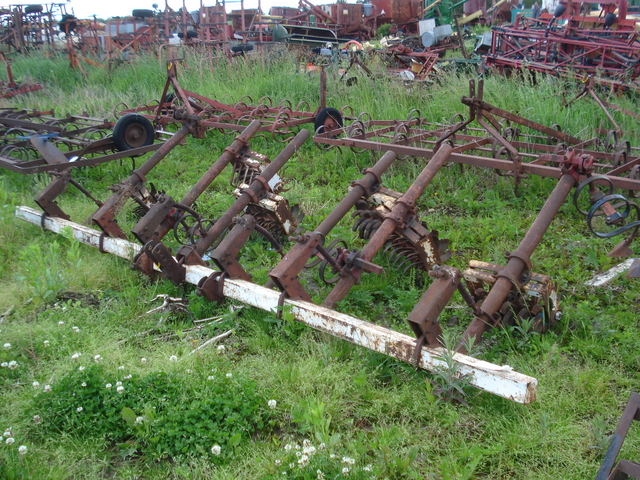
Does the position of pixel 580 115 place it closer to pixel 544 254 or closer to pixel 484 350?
pixel 544 254

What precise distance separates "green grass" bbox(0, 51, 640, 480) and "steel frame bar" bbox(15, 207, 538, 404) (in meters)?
0.15

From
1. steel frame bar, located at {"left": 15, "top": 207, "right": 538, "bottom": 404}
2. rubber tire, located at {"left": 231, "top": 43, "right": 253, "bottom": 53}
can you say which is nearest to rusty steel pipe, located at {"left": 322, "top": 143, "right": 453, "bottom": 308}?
steel frame bar, located at {"left": 15, "top": 207, "right": 538, "bottom": 404}

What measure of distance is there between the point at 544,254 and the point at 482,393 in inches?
81.5

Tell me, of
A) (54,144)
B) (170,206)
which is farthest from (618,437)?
(54,144)

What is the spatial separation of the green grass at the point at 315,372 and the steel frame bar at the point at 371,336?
0.49 feet

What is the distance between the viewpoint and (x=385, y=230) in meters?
3.57

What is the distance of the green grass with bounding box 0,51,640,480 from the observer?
96.0 inches

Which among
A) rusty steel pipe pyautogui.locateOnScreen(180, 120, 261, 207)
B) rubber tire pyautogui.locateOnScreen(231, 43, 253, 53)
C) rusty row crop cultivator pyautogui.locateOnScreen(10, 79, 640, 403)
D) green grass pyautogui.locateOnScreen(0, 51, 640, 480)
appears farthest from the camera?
rubber tire pyautogui.locateOnScreen(231, 43, 253, 53)

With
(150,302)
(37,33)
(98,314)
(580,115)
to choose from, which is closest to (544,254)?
(580,115)

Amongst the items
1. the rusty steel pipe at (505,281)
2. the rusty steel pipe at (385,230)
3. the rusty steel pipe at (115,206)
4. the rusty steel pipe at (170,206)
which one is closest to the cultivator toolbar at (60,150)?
the rusty steel pipe at (115,206)

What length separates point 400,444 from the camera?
251cm

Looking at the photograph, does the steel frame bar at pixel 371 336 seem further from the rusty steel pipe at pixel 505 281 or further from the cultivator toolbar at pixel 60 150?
the cultivator toolbar at pixel 60 150

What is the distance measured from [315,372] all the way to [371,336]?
1.29 ft

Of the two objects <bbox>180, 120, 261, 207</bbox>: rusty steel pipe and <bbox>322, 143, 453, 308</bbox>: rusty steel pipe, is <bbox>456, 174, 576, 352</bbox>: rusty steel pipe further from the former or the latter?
<bbox>180, 120, 261, 207</bbox>: rusty steel pipe
